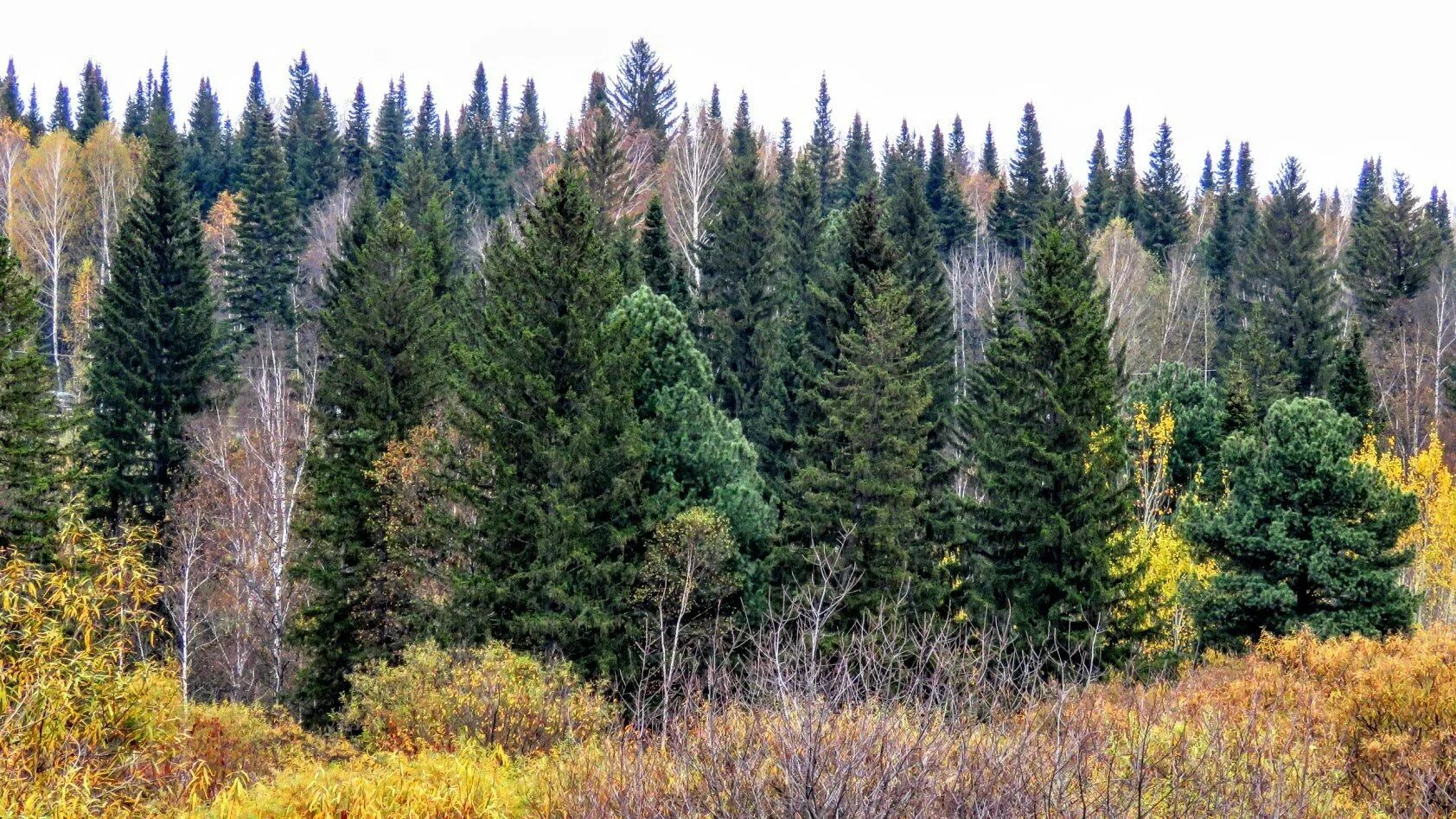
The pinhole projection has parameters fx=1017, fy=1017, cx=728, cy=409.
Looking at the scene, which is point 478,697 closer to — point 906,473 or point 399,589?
point 399,589

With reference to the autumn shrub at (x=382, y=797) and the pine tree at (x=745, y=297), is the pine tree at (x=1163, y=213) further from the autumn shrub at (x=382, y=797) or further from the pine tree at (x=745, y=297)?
the autumn shrub at (x=382, y=797)

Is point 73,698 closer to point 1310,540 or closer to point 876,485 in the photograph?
point 876,485

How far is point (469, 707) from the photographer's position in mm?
14781

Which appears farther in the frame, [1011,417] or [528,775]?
[1011,417]

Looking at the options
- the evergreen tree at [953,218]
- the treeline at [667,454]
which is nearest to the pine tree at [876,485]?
the treeline at [667,454]

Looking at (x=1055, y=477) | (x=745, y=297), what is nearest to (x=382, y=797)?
(x=1055, y=477)

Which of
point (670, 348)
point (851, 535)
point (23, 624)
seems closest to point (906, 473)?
point (851, 535)

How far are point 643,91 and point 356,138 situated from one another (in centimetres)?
3262

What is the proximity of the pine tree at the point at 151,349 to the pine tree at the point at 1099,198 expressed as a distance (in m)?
53.0

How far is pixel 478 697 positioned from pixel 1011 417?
46.4 ft

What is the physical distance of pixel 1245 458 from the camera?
78.2 feet

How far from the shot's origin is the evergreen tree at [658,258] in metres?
36.8

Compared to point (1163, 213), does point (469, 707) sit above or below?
below

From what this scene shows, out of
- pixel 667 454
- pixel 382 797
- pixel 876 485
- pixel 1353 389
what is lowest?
pixel 382 797
